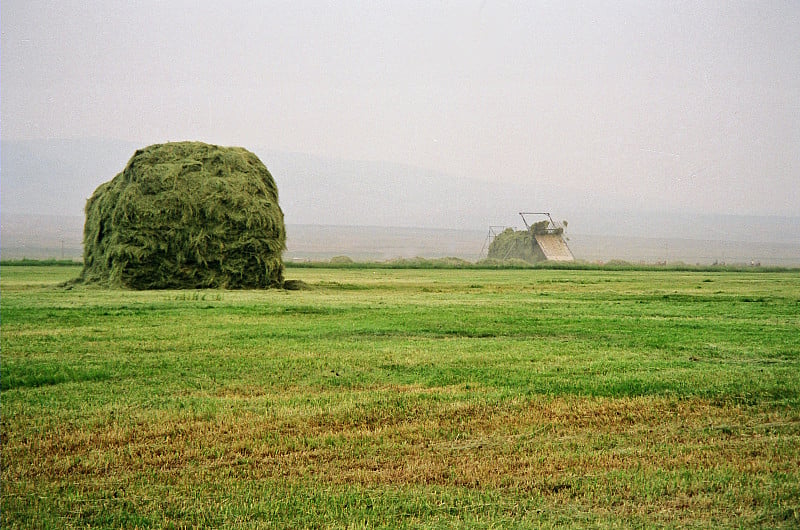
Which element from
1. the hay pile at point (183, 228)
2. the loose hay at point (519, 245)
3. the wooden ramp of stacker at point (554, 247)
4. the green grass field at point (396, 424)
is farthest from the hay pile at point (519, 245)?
the green grass field at point (396, 424)

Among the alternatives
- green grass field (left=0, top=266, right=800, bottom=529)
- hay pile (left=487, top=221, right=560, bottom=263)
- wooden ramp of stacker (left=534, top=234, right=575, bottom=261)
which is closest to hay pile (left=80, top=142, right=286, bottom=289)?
green grass field (left=0, top=266, right=800, bottom=529)

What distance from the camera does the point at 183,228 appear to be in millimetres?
21219

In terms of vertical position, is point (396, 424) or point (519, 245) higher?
point (519, 245)

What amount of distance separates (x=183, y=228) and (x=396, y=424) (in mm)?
16598

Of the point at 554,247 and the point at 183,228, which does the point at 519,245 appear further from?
the point at 183,228

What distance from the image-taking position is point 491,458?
5254 mm

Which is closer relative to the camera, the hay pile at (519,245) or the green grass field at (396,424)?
the green grass field at (396,424)

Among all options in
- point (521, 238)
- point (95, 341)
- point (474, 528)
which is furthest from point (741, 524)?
point (521, 238)

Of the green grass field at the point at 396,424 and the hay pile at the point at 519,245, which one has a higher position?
the hay pile at the point at 519,245

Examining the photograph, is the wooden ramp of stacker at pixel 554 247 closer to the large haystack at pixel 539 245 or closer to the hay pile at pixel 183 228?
the large haystack at pixel 539 245

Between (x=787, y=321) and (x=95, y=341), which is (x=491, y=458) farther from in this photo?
(x=787, y=321)

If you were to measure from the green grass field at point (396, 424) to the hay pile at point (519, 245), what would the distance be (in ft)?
130

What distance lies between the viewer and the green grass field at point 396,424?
14.4 ft

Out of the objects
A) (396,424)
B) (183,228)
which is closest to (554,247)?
(183,228)
